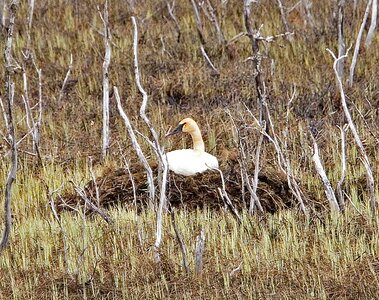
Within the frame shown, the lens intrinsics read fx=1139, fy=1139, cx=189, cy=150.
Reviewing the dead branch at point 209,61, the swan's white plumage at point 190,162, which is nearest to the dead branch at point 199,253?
the swan's white plumage at point 190,162

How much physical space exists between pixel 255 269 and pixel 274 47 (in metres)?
6.93

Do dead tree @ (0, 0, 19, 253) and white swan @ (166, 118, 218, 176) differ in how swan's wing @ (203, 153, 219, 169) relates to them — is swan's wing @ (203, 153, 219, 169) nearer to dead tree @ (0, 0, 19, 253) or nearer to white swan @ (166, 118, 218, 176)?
white swan @ (166, 118, 218, 176)

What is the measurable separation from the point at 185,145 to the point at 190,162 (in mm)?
2006

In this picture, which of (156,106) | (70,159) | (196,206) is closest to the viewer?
(196,206)

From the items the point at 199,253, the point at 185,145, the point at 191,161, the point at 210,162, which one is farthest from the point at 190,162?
the point at 199,253

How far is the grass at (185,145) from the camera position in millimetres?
7355

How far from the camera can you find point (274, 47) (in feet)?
46.0

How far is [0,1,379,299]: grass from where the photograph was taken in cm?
736

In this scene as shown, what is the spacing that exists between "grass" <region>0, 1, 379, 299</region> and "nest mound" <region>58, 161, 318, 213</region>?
0.18 meters

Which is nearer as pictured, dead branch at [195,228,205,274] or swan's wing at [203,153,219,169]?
dead branch at [195,228,205,274]

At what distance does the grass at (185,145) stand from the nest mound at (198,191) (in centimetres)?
18

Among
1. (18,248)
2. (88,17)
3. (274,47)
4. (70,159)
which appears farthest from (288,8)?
(18,248)

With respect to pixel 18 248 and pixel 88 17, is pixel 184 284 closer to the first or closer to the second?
pixel 18 248

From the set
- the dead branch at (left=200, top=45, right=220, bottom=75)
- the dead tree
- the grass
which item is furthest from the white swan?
the dead branch at (left=200, top=45, right=220, bottom=75)
